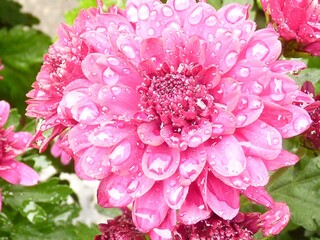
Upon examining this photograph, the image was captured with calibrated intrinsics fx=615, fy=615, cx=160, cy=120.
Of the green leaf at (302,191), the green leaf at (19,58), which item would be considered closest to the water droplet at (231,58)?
the green leaf at (302,191)

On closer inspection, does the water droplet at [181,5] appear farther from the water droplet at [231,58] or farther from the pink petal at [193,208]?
the pink petal at [193,208]

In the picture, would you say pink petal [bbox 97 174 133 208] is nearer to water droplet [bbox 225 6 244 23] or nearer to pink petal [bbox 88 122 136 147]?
pink petal [bbox 88 122 136 147]

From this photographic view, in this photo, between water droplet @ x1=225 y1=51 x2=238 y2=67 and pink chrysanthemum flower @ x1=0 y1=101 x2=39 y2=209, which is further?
pink chrysanthemum flower @ x1=0 y1=101 x2=39 y2=209

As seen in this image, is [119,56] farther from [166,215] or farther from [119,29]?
[166,215]

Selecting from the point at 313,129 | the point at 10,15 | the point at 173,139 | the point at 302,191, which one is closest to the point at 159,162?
the point at 173,139

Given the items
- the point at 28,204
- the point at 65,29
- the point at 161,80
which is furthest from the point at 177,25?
the point at 28,204

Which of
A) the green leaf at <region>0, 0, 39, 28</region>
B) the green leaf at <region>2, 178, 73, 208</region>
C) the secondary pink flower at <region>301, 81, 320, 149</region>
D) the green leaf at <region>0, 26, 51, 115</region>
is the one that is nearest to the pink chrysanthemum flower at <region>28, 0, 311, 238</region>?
the secondary pink flower at <region>301, 81, 320, 149</region>

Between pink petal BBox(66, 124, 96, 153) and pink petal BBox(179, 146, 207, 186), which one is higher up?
pink petal BBox(66, 124, 96, 153)

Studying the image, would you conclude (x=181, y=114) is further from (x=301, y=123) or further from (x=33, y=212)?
(x=33, y=212)
